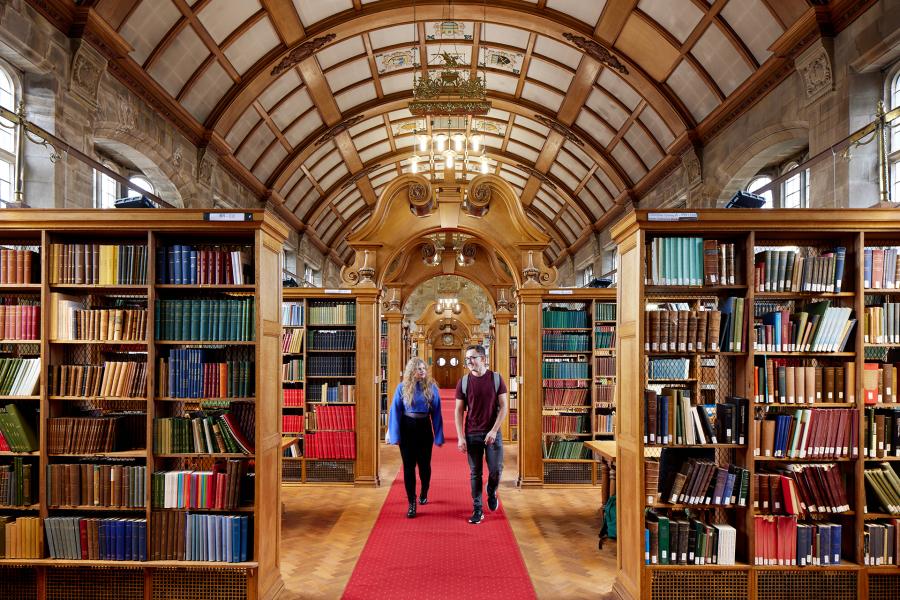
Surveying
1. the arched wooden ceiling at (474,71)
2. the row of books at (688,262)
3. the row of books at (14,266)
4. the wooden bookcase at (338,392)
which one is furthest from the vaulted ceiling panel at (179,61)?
the row of books at (688,262)

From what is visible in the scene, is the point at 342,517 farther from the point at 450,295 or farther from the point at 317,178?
the point at 450,295

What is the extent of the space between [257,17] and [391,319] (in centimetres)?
741

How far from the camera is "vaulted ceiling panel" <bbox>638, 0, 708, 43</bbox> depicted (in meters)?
9.38

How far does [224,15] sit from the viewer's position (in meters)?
9.80

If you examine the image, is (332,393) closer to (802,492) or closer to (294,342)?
(294,342)

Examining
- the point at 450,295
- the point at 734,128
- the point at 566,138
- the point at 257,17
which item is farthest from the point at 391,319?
the point at 450,295

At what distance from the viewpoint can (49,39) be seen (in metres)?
7.27

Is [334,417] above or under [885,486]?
under

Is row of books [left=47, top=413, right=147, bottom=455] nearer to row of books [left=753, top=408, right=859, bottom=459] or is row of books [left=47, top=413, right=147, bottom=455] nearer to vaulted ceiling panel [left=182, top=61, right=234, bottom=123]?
row of books [left=753, top=408, right=859, bottom=459]

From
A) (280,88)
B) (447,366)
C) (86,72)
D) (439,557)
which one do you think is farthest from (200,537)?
(447,366)

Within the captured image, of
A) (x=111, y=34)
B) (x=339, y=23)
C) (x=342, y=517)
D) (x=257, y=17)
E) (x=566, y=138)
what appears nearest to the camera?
(x=342, y=517)

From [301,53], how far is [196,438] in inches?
345

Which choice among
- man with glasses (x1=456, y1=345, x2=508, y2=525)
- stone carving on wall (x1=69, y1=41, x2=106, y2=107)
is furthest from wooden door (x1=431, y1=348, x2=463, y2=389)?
man with glasses (x1=456, y1=345, x2=508, y2=525)

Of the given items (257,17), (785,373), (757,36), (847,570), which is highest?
(257,17)
